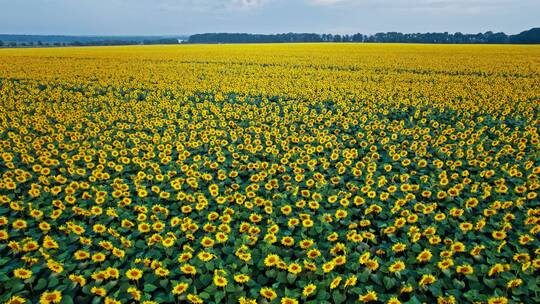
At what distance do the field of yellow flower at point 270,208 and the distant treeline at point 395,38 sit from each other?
79991 mm

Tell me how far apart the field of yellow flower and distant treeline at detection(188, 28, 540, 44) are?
262ft

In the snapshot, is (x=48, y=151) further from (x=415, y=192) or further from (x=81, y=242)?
(x=415, y=192)

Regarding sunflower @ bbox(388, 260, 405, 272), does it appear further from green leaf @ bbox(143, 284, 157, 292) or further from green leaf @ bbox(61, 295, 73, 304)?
green leaf @ bbox(61, 295, 73, 304)

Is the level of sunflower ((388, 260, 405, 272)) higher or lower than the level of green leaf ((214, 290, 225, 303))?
higher

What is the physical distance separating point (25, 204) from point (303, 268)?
4.64 meters

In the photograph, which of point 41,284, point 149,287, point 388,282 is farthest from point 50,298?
point 388,282

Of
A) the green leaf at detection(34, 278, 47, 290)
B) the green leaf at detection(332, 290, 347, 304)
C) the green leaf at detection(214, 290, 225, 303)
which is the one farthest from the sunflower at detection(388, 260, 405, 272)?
the green leaf at detection(34, 278, 47, 290)

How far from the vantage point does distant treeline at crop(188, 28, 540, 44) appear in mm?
75463

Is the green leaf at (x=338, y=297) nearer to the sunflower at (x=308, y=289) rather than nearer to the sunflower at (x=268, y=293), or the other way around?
the sunflower at (x=308, y=289)

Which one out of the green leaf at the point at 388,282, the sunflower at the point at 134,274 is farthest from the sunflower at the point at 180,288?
the green leaf at the point at 388,282

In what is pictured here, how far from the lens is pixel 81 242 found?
4434 millimetres

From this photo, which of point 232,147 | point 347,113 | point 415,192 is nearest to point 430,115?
point 347,113

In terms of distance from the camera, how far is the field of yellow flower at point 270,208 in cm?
372

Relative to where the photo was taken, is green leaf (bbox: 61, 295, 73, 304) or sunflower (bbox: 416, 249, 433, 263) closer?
green leaf (bbox: 61, 295, 73, 304)
